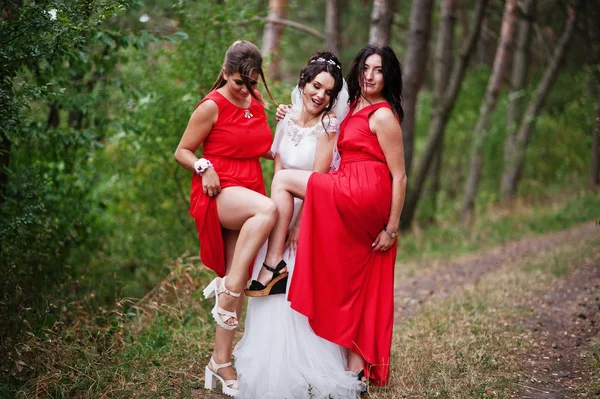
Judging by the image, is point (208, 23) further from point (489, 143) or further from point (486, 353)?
point (489, 143)

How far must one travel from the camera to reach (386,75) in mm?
3871

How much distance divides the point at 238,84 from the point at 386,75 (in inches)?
37.3

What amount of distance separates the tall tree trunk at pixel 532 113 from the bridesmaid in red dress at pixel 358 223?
831cm

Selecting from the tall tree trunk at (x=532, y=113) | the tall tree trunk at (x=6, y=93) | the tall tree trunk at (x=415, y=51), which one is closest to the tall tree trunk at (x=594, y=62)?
the tall tree trunk at (x=532, y=113)

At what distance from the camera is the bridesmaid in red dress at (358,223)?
3.80 meters

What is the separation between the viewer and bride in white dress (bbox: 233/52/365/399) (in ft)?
12.4

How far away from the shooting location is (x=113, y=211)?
344 inches

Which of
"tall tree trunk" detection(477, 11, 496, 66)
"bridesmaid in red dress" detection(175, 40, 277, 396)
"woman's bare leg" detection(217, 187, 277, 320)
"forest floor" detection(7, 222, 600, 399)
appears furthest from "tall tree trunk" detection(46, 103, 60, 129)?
"tall tree trunk" detection(477, 11, 496, 66)

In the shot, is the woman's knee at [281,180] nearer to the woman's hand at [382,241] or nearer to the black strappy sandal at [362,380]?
the woman's hand at [382,241]

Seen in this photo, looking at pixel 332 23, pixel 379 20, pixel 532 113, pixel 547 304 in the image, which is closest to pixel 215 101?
pixel 547 304

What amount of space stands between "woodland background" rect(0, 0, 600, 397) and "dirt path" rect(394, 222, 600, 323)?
0.57 metres

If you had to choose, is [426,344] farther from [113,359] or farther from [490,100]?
[490,100]

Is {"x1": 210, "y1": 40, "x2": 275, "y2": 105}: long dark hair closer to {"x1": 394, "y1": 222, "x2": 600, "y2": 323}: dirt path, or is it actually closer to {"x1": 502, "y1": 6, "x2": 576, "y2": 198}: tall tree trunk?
{"x1": 394, "y1": 222, "x2": 600, "y2": 323}: dirt path

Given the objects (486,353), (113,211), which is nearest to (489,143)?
(113,211)
